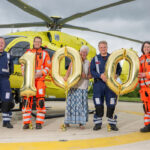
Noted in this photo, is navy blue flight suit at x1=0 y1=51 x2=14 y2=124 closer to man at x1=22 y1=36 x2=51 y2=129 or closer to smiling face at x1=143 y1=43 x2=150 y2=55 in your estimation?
man at x1=22 y1=36 x2=51 y2=129

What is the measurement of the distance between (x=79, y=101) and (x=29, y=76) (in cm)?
103

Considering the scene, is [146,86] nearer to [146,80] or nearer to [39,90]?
[146,80]

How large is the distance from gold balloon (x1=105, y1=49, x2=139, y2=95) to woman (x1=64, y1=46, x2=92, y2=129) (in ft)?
2.01

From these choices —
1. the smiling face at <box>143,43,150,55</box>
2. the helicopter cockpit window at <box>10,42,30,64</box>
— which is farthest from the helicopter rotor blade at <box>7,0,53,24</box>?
the smiling face at <box>143,43,150,55</box>

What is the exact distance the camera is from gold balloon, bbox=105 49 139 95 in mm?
3408

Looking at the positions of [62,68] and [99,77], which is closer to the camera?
[99,77]

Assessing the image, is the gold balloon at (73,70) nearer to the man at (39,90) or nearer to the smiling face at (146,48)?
the man at (39,90)

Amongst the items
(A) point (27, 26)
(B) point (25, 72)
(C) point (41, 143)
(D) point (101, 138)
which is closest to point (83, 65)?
(B) point (25, 72)

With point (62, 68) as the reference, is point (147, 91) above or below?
below

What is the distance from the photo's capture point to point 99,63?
12.3 ft

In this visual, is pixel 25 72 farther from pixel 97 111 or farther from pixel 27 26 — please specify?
pixel 27 26

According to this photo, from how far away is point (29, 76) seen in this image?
3.55 meters

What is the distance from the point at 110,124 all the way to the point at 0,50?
8.09 feet

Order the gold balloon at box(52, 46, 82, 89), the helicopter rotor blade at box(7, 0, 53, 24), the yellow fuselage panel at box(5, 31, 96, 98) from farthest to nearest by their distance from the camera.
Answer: the helicopter rotor blade at box(7, 0, 53, 24) < the yellow fuselage panel at box(5, 31, 96, 98) < the gold balloon at box(52, 46, 82, 89)
